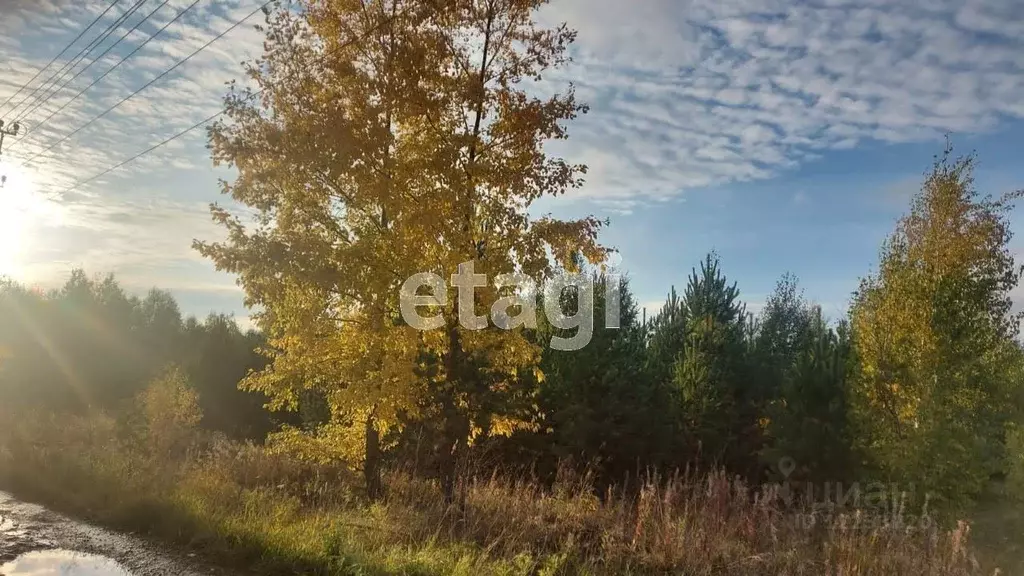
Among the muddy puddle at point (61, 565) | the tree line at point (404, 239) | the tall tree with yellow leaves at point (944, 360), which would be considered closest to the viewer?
the muddy puddle at point (61, 565)

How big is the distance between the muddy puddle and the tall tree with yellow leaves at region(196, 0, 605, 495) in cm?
329

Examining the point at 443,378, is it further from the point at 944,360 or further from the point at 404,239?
the point at 944,360

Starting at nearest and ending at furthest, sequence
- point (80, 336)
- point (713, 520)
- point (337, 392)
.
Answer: point (713, 520) → point (337, 392) → point (80, 336)

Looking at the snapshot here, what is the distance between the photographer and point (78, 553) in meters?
7.58

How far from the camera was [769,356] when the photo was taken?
28.5m

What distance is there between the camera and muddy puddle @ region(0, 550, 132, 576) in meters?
6.83

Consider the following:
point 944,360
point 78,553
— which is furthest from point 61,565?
point 944,360

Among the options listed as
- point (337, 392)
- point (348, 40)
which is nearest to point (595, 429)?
point (337, 392)

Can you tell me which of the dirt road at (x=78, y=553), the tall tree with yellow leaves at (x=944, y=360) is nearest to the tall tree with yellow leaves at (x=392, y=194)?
the dirt road at (x=78, y=553)

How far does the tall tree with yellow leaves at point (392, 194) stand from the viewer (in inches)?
374

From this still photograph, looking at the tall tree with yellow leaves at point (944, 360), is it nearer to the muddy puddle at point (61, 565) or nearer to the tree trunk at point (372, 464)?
the tree trunk at point (372, 464)

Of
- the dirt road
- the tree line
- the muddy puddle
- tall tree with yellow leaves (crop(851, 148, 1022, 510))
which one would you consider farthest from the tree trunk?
tall tree with yellow leaves (crop(851, 148, 1022, 510))

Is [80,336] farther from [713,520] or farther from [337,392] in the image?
[713,520]

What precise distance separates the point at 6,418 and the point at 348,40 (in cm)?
2020
